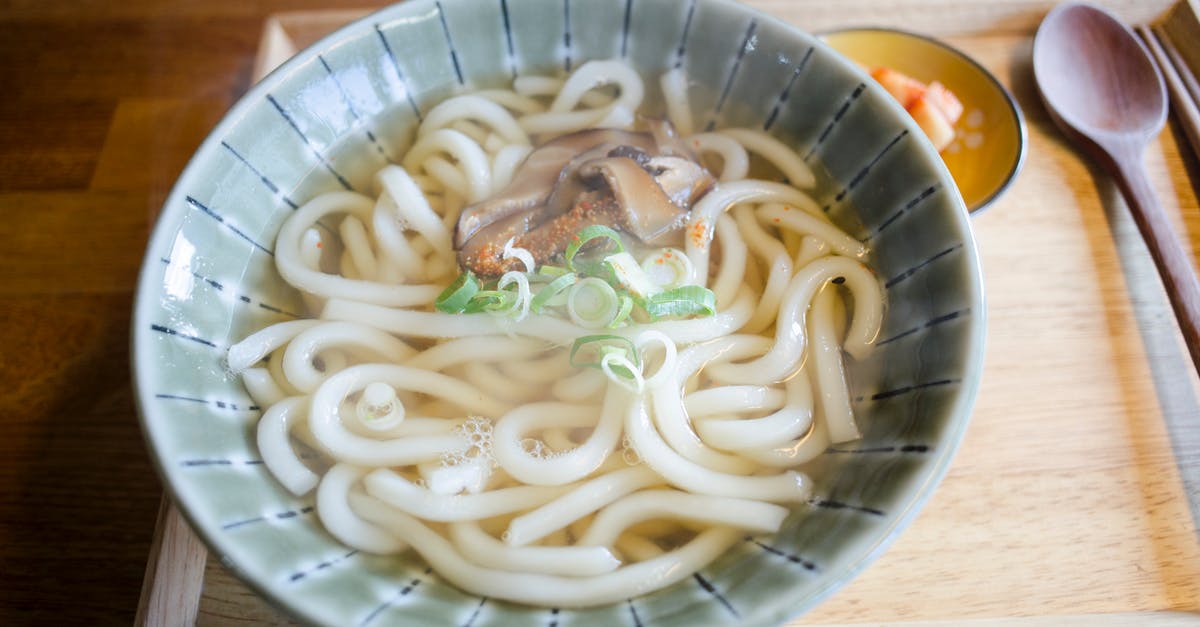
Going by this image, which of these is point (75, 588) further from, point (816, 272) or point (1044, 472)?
point (1044, 472)

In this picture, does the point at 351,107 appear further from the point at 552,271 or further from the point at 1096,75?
the point at 1096,75

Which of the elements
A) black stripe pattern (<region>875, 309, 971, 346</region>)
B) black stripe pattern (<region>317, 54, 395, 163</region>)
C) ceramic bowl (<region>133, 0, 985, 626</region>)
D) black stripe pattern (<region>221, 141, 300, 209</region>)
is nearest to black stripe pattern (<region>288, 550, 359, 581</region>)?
ceramic bowl (<region>133, 0, 985, 626</region>)

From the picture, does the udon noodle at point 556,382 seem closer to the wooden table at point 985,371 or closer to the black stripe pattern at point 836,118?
the black stripe pattern at point 836,118

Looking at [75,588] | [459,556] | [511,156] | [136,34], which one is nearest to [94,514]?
[75,588]

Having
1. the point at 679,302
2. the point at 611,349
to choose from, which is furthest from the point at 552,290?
the point at 679,302

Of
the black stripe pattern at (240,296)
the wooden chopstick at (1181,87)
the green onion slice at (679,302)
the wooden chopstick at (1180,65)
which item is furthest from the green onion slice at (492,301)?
the wooden chopstick at (1180,65)
